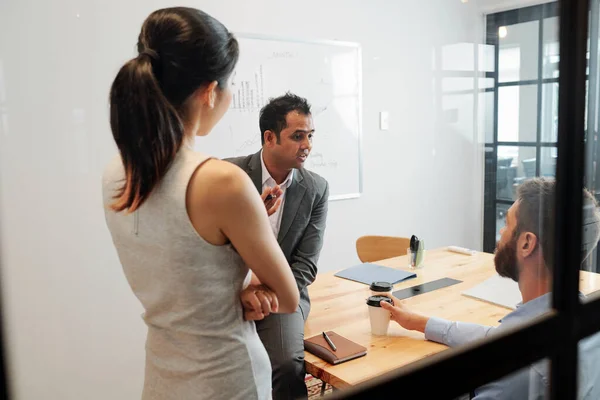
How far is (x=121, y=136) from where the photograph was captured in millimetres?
880

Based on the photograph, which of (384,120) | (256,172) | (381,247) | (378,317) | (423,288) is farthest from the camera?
(384,120)

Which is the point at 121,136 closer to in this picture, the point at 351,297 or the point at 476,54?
the point at 351,297

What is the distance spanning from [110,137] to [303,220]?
100cm

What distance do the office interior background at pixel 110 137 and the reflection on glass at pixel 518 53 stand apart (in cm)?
1

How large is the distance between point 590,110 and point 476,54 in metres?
3.84

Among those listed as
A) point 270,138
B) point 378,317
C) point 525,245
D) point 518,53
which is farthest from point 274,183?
point 518,53

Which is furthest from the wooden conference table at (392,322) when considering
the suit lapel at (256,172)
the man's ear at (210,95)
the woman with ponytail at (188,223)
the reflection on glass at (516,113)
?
the reflection on glass at (516,113)

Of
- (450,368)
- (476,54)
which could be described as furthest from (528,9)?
(450,368)

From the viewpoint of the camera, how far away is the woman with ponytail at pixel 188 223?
856mm

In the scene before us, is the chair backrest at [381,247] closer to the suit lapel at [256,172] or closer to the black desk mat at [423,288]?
the black desk mat at [423,288]

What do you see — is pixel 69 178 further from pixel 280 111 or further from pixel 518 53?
pixel 518 53

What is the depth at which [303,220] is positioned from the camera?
2037 mm

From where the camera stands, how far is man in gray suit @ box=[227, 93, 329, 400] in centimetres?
179

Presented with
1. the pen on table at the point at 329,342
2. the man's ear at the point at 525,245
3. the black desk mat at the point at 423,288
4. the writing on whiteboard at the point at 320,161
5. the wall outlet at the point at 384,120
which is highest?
the wall outlet at the point at 384,120
